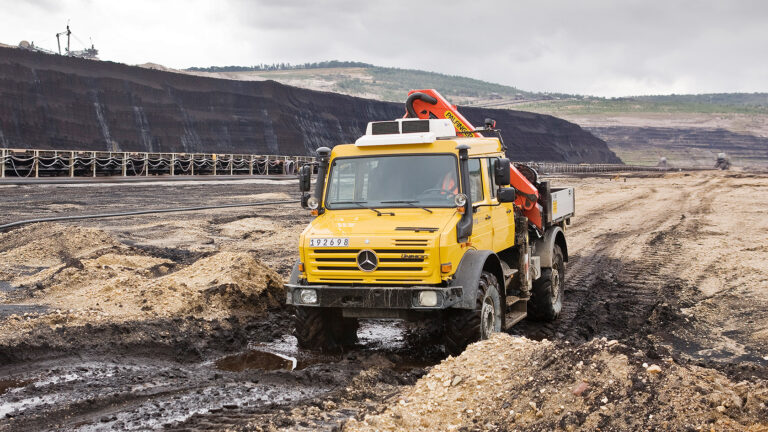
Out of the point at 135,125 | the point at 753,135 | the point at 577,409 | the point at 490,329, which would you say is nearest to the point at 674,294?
the point at 490,329

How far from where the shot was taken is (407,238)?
24.4 ft

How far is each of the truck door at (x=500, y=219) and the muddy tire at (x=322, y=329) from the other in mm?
1984

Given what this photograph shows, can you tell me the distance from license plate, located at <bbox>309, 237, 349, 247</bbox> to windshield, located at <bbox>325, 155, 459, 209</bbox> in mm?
808

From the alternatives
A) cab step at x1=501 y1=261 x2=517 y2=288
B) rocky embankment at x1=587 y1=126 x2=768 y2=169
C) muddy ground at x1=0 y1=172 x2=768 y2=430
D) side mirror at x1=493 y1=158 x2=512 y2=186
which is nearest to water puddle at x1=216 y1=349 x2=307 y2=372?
muddy ground at x1=0 y1=172 x2=768 y2=430

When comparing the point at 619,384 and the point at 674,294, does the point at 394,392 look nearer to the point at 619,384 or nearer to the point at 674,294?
the point at 619,384

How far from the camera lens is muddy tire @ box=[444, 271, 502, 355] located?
7656 mm

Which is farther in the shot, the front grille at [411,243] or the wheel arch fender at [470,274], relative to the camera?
the wheel arch fender at [470,274]

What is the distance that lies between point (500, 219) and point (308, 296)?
8.90 ft

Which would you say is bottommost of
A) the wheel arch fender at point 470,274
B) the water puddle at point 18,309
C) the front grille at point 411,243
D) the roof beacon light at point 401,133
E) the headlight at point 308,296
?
the water puddle at point 18,309

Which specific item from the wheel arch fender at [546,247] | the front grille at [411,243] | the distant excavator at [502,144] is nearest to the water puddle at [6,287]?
the distant excavator at [502,144]

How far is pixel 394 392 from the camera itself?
657 cm

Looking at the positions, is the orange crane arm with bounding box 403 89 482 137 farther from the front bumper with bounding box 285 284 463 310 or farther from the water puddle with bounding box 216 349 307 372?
the water puddle with bounding box 216 349 307 372

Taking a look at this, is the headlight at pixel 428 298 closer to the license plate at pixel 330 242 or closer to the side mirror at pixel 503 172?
the license plate at pixel 330 242

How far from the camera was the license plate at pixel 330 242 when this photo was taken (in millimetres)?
7586
